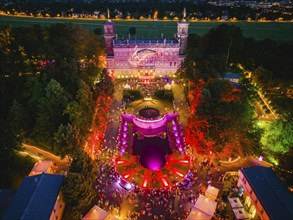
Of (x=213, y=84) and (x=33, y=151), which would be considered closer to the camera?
(x=33, y=151)

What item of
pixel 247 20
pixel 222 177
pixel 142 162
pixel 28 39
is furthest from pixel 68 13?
pixel 222 177

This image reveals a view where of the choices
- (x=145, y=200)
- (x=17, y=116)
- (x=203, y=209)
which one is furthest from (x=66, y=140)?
(x=203, y=209)

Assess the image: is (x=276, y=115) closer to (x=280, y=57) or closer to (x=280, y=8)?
(x=280, y=57)

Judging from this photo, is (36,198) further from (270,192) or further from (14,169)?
(270,192)

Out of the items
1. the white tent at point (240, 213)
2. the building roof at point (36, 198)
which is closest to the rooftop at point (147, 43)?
the building roof at point (36, 198)

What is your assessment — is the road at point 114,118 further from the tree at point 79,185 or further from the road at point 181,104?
the road at point 181,104

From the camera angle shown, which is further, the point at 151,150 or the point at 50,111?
the point at 151,150
